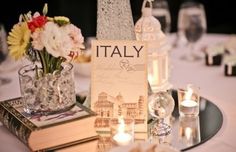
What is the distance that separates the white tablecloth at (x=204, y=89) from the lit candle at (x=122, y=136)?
0.17 meters

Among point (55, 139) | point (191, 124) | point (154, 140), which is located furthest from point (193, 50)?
point (55, 139)

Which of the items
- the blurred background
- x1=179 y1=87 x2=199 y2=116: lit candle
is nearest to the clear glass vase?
x1=179 y1=87 x2=199 y2=116: lit candle

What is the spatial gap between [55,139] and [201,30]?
1.00m

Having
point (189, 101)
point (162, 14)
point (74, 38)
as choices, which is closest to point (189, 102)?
point (189, 101)

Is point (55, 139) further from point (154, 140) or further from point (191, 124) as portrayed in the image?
point (191, 124)

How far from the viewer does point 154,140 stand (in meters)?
1.21

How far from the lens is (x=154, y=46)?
1.40m

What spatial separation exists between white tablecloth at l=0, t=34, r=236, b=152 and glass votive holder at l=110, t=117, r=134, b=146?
6.7 inches

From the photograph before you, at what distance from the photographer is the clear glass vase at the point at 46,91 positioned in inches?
47.3

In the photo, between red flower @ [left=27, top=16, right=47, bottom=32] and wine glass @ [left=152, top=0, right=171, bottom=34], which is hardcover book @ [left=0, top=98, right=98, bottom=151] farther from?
wine glass @ [left=152, top=0, right=171, bottom=34]

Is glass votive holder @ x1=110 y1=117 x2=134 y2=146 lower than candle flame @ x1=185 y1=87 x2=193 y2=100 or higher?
lower

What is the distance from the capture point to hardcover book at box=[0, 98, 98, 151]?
1.12 meters

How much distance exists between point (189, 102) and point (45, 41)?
50 centimetres

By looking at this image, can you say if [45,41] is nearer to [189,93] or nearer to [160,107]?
[160,107]
